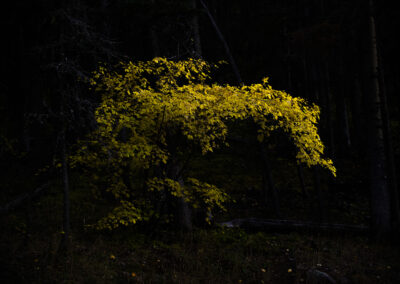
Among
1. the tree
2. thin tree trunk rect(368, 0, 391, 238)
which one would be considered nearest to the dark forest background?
thin tree trunk rect(368, 0, 391, 238)

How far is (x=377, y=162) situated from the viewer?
8.95 m

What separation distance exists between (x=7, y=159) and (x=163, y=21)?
10.0m

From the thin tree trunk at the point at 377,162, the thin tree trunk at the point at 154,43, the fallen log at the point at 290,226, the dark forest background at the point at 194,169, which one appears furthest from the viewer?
the fallen log at the point at 290,226

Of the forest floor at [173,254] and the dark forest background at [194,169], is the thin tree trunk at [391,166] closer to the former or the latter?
the dark forest background at [194,169]

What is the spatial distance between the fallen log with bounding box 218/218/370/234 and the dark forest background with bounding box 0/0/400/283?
0.04 meters

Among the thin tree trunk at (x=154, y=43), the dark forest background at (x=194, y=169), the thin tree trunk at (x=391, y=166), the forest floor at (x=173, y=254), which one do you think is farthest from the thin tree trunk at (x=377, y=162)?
the thin tree trunk at (x=154, y=43)

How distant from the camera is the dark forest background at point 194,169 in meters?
6.53

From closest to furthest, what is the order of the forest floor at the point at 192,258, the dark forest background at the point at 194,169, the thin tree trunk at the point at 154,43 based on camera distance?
the forest floor at the point at 192,258 < the dark forest background at the point at 194,169 < the thin tree trunk at the point at 154,43

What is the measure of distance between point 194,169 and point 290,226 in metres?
7.14

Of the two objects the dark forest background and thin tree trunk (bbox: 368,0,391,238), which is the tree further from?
thin tree trunk (bbox: 368,0,391,238)

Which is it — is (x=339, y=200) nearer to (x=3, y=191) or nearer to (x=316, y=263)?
(x=316, y=263)

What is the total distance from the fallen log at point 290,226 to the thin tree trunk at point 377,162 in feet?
2.40

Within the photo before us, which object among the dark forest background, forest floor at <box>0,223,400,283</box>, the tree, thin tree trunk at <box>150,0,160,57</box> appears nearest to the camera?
forest floor at <box>0,223,400,283</box>

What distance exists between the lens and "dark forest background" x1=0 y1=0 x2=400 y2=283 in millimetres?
6531
